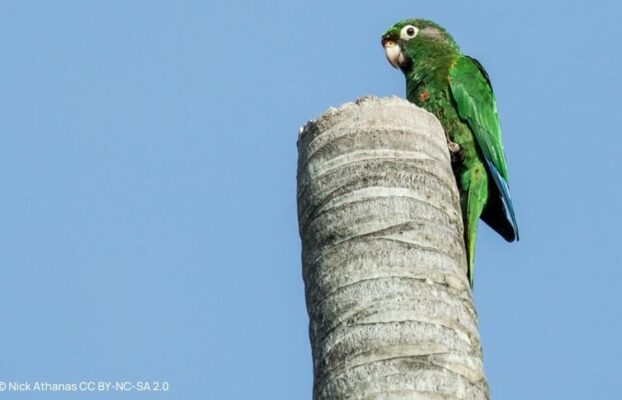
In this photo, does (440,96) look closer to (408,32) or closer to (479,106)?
(479,106)

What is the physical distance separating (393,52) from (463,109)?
45.6 inches

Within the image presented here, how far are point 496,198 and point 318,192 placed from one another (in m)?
2.26

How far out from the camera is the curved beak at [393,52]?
7.54 m

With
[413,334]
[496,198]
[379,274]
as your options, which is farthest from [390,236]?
[496,198]

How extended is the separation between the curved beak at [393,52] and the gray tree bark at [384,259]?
2887 mm

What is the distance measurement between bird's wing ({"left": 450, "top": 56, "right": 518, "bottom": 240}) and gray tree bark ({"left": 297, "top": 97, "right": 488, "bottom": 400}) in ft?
5.34

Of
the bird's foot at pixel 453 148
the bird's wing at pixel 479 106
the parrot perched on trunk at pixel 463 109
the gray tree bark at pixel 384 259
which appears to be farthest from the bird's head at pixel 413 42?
the gray tree bark at pixel 384 259

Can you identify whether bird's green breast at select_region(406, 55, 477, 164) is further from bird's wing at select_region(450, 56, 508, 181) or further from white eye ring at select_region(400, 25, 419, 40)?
white eye ring at select_region(400, 25, 419, 40)

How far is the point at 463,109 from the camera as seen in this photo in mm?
6598

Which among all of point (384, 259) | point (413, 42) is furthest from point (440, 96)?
point (384, 259)

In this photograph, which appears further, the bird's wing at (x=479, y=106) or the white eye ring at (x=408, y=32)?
the white eye ring at (x=408, y=32)

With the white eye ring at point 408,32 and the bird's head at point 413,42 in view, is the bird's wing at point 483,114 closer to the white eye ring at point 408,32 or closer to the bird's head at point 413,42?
the bird's head at point 413,42

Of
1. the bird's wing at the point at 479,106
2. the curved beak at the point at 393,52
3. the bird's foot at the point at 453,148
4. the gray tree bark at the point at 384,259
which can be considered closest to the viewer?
the gray tree bark at the point at 384,259

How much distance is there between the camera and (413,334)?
12.5 ft
